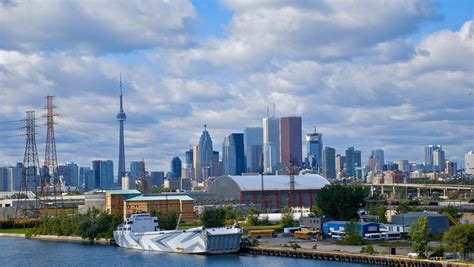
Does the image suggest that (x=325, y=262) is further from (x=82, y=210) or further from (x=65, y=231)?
(x=82, y=210)

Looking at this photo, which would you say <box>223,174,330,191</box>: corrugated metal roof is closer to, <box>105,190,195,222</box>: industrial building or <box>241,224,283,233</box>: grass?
<box>105,190,195,222</box>: industrial building

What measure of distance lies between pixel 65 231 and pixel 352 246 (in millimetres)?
24457

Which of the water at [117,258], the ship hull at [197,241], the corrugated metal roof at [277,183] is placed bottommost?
the water at [117,258]

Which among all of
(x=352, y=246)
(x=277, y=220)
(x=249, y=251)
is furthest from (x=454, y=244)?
(x=277, y=220)

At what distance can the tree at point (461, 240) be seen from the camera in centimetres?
3050

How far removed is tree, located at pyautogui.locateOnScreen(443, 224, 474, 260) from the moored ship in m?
12.2

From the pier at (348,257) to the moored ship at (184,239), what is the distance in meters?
1.12

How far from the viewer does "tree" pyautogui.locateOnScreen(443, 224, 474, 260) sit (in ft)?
100

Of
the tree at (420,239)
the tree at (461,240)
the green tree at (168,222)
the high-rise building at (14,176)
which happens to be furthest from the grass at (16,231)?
the high-rise building at (14,176)

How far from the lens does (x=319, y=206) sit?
177 ft

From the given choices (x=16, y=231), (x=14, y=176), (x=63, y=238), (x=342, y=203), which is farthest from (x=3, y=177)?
(x=342, y=203)

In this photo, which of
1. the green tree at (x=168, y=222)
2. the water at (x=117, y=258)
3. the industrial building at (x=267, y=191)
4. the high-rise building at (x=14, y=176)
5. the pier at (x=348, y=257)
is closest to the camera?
the pier at (x=348, y=257)

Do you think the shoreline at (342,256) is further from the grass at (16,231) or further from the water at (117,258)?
the grass at (16,231)

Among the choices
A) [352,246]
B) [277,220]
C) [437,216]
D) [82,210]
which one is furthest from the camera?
[82,210]
